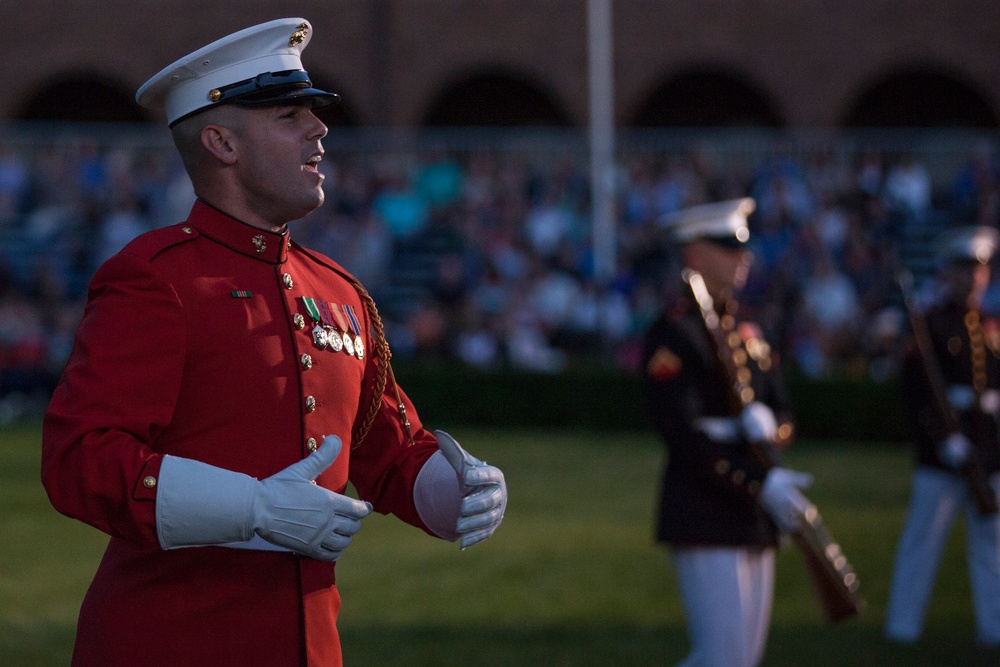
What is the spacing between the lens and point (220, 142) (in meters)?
3.38

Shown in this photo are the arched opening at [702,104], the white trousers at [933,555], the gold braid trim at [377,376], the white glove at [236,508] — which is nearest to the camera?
the white glove at [236,508]

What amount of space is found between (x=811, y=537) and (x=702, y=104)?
27.8 m

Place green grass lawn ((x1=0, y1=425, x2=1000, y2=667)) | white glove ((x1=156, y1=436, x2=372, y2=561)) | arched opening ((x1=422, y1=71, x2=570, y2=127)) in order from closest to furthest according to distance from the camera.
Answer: white glove ((x1=156, y1=436, x2=372, y2=561))
green grass lawn ((x1=0, y1=425, x2=1000, y2=667))
arched opening ((x1=422, y1=71, x2=570, y2=127))

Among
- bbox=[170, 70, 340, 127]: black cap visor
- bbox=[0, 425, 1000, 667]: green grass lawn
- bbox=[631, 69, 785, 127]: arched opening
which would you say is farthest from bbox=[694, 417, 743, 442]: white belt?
bbox=[631, 69, 785, 127]: arched opening

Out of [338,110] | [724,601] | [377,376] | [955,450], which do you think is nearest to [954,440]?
[955,450]

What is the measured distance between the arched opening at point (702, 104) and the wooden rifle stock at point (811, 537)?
86.4 feet

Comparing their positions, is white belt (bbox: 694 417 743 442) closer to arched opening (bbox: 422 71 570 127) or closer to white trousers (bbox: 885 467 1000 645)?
white trousers (bbox: 885 467 1000 645)

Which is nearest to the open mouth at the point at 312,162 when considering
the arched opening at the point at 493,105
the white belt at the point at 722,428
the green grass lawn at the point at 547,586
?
the white belt at the point at 722,428

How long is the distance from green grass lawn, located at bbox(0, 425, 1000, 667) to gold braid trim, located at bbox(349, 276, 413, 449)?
175 inches

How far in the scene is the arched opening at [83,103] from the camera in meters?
33.4

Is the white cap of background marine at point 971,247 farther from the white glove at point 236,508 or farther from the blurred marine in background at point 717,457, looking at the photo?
the white glove at point 236,508

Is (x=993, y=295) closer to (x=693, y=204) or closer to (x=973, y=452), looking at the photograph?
(x=693, y=204)

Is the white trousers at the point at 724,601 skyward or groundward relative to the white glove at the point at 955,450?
skyward

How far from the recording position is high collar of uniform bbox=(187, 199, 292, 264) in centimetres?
341
